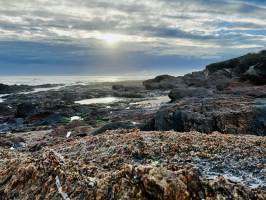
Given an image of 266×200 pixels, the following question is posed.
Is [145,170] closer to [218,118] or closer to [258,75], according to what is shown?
[218,118]

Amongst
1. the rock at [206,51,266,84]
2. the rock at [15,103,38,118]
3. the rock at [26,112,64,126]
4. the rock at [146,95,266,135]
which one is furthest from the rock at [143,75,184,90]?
the rock at [146,95,266,135]

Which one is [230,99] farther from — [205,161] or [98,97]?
[98,97]

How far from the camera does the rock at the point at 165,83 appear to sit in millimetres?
88688

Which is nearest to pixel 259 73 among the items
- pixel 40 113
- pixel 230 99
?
pixel 40 113

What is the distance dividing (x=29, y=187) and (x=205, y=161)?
278cm

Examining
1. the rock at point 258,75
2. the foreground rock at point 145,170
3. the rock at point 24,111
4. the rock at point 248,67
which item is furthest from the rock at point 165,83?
the foreground rock at point 145,170

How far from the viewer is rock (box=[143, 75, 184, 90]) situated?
88688 mm

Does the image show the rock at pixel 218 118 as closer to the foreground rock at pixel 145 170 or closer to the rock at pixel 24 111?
the foreground rock at pixel 145 170

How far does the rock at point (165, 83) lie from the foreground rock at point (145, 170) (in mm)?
76410

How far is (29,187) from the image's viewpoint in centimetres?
707

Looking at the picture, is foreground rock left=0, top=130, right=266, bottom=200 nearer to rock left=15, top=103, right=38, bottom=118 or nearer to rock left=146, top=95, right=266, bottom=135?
rock left=146, top=95, right=266, bottom=135

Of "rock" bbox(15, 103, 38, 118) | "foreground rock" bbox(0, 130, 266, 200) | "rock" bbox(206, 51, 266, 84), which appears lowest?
"rock" bbox(15, 103, 38, 118)

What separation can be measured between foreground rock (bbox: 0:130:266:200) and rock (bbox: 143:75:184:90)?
3008 inches

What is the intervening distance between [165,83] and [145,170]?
84.9m
